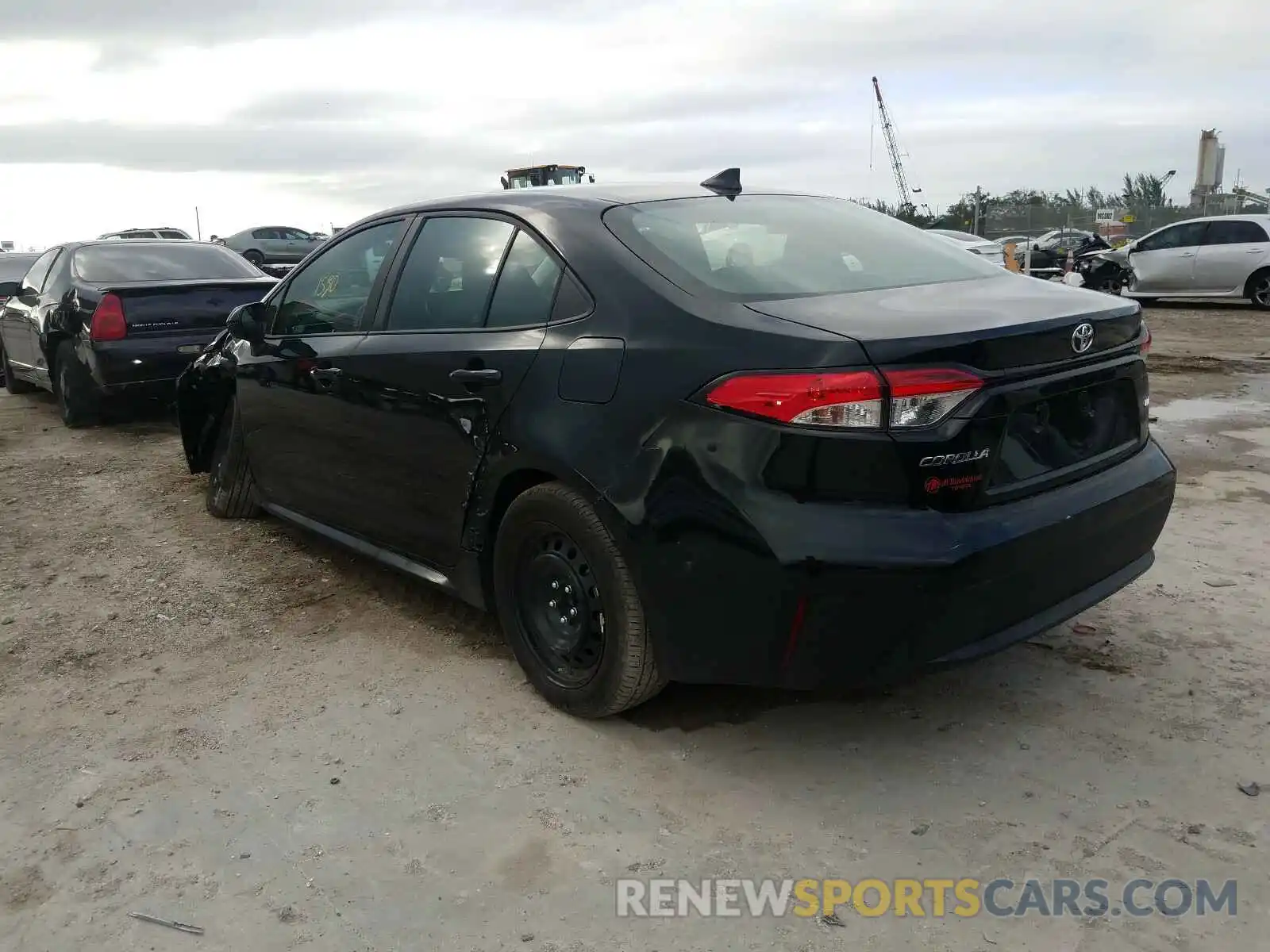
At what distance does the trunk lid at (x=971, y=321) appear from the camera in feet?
8.50

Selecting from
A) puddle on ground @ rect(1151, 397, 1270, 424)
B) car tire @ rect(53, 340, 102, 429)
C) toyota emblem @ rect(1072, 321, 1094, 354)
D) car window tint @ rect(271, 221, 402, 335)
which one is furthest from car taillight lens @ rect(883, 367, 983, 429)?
car tire @ rect(53, 340, 102, 429)

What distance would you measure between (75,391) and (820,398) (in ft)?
24.8

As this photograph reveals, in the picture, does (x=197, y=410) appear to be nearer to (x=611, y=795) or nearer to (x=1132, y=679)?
(x=611, y=795)

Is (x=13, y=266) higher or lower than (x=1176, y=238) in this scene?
higher

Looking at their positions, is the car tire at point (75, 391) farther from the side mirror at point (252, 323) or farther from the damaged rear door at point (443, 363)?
the damaged rear door at point (443, 363)

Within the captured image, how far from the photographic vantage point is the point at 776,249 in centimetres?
330

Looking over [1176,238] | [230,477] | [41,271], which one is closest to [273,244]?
[41,271]

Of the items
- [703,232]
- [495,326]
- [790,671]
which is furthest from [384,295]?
[790,671]

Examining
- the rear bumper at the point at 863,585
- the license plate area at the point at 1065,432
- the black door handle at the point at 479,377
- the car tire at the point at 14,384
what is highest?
the black door handle at the point at 479,377

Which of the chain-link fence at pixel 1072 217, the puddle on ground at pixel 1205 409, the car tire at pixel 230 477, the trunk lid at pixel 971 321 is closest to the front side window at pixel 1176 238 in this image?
the puddle on ground at pixel 1205 409

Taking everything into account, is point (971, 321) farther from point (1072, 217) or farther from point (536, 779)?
point (1072, 217)

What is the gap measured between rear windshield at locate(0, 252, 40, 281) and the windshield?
13.8m

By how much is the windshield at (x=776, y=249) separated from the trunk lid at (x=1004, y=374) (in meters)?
0.15

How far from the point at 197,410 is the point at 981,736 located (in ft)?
14.3
